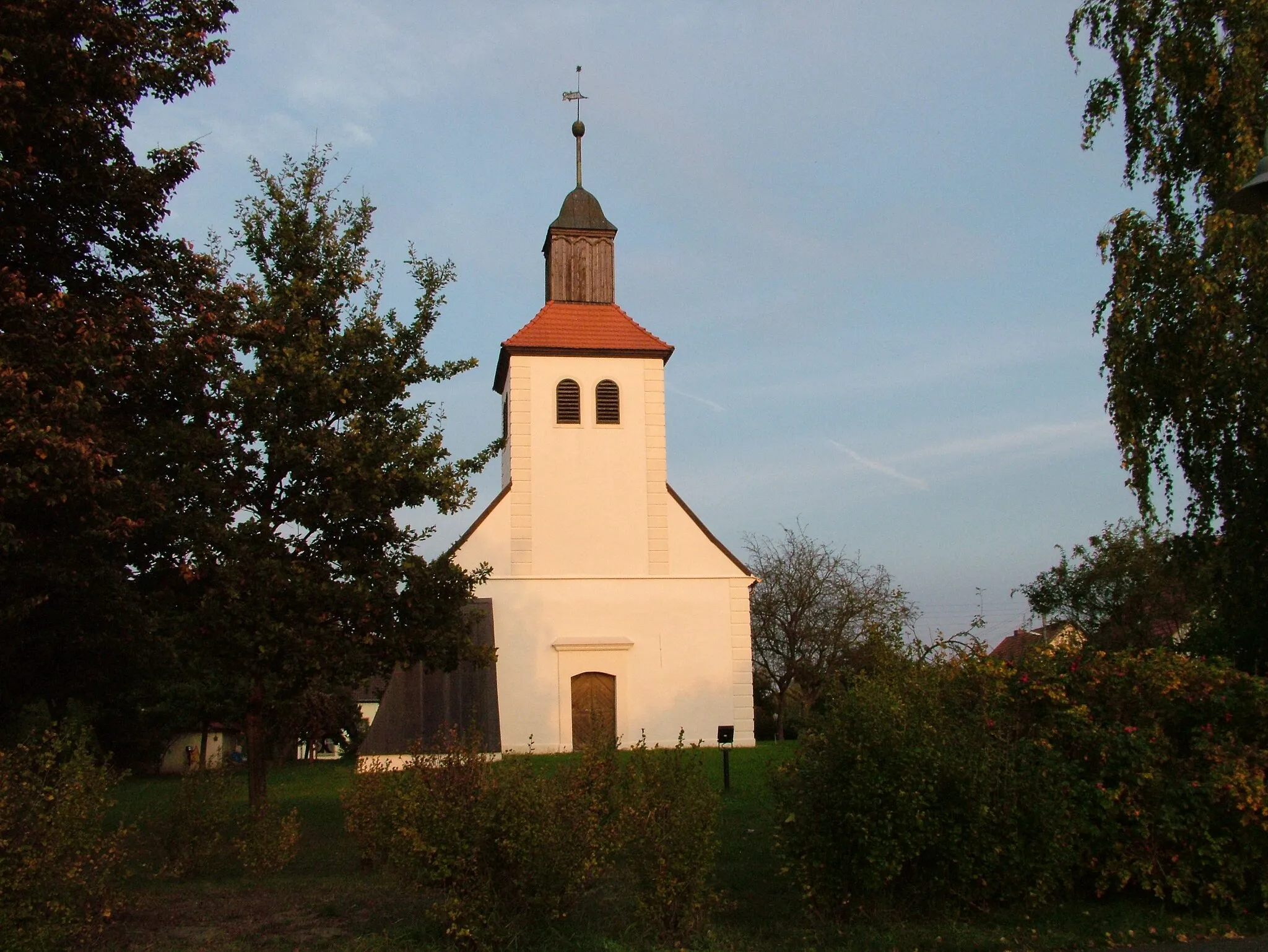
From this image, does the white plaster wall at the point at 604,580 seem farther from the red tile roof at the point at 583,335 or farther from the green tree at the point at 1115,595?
the green tree at the point at 1115,595

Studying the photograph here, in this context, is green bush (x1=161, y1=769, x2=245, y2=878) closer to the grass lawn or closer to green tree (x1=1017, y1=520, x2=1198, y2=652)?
the grass lawn

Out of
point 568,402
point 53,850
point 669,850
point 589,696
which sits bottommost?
point 669,850

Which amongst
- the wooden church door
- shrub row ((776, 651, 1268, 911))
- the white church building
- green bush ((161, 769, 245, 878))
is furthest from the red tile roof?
→ shrub row ((776, 651, 1268, 911))

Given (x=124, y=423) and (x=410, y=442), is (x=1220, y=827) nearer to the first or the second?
(x=410, y=442)

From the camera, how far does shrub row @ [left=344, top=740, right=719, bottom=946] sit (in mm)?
6430

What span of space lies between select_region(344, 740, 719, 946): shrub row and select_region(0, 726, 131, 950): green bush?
1.76 metres

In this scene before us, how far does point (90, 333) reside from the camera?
756 cm

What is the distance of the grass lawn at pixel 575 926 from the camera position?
666 cm

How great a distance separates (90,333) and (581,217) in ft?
70.2

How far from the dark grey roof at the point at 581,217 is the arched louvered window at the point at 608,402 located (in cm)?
421

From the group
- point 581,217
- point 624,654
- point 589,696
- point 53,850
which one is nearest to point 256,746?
point 53,850

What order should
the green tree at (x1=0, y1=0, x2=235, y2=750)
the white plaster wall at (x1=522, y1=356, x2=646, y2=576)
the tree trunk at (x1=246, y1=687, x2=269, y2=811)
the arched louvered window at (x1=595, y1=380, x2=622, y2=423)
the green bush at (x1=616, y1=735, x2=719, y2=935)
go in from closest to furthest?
the green bush at (x1=616, y1=735, x2=719, y2=935), the green tree at (x1=0, y1=0, x2=235, y2=750), the tree trunk at (x1=246, y1=687, x2=269, y2=811), the white plaster wall at (x1=522, y1=356, x2=646, y2=576), the arched louvered window at (x1=595, y1=380, x2=622, y2=423)

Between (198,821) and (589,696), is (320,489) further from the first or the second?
(589,696)

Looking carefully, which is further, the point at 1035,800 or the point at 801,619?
the point at 801,619
